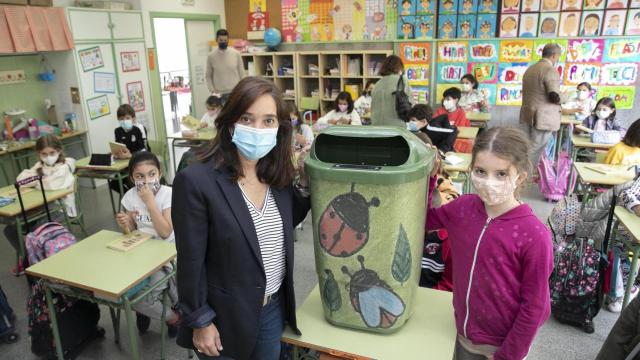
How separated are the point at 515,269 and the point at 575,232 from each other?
5.73 ft

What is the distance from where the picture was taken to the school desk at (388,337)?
1237mm

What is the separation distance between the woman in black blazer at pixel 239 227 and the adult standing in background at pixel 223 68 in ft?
16.5

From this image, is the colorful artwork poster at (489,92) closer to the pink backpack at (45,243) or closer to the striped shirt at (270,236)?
the pink backpack at (45,243)

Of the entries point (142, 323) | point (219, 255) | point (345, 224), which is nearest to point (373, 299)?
point (345, 224)

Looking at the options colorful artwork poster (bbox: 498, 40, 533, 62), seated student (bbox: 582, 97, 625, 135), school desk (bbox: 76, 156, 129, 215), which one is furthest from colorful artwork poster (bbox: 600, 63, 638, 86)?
school desk (bbox: 76, 156, 129, 215)

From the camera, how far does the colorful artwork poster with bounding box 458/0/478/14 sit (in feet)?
19.2

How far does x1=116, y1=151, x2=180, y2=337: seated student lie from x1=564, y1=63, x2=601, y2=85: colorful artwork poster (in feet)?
17.7

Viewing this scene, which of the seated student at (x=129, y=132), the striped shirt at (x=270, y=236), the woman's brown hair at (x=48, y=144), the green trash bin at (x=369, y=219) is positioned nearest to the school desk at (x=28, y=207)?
the woman's brown hair at (x=48, y=144)

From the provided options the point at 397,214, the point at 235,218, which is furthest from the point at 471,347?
the point at 235,218

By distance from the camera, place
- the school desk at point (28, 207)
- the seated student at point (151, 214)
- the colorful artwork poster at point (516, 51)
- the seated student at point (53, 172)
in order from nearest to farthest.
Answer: the seated student at point (151, 214)
the school desk at point (28, 207)
the seated student at point (53, 172)
the colorful artwork poster at point (516, 51)

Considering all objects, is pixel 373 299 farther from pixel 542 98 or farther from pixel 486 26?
pixel 486 26

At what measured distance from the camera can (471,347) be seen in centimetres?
132

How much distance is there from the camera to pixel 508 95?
6062 mm

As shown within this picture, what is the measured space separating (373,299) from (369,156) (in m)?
0.40
